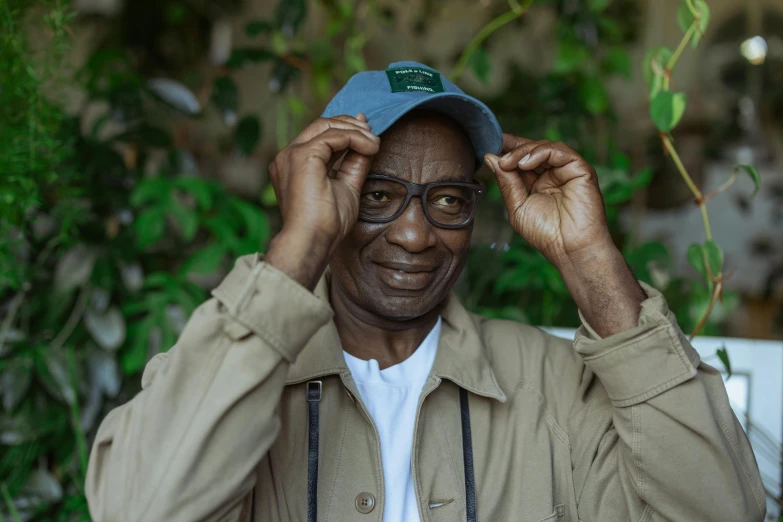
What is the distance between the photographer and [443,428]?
1.59 metres

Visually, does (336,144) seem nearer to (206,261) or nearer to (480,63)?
(206,261)

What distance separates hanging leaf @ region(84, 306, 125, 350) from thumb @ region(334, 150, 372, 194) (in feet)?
3.31

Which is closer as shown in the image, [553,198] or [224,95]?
[553,198]

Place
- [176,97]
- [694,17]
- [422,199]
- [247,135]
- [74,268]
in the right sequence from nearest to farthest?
[422,199] < [694,17] < [74,268] < [176,97] < [247,135]

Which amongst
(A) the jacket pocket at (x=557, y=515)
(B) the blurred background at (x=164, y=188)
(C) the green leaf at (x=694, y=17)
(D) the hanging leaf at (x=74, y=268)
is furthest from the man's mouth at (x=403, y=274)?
(D) the hanging leaf at (x=74, y=268)

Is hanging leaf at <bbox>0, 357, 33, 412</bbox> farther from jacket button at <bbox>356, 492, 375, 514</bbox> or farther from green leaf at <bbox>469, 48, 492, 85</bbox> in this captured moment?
green leaf at <bbox>469, 48, 492, 85</bbox>

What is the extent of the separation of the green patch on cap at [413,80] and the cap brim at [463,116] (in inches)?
1.8

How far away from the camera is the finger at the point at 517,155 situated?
1.60 m

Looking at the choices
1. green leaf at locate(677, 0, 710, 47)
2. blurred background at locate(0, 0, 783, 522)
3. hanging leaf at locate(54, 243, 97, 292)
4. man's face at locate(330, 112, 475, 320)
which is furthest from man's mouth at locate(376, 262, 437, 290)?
hanging leaf at locate(54, 243, 97, 292)

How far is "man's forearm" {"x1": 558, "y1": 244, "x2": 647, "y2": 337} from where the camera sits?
4.78 feet

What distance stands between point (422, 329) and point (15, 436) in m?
1.14

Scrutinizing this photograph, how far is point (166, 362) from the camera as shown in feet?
4.41

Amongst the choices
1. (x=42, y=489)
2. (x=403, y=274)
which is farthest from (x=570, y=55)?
(x=42, y=489)

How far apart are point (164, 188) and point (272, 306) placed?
1.10 metres
